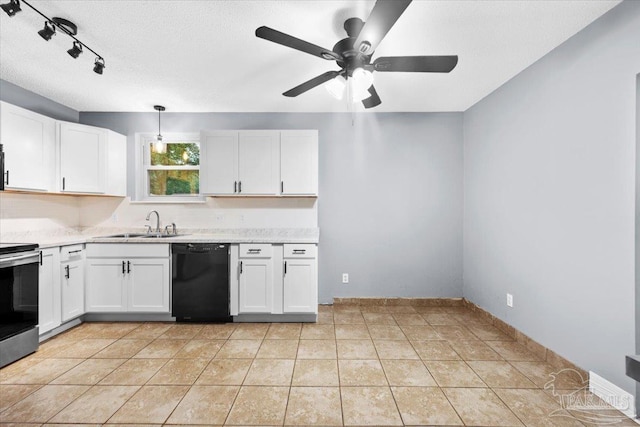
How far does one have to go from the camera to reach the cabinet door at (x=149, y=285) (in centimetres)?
322

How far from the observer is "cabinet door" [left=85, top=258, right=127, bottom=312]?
10.5ft

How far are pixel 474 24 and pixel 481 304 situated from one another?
2.87 meters

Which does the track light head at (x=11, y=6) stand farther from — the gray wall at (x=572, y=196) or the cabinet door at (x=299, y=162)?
the gray wall at (x=572, y=196)

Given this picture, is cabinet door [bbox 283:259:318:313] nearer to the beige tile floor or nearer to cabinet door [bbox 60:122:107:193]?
the beige tile floor

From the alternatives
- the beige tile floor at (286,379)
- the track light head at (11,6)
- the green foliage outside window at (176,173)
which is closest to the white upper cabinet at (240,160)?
the green foliage outside window at (176,173)

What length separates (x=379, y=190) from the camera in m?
3.88

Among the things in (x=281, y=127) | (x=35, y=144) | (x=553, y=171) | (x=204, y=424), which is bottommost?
A: (x=204, y=424)

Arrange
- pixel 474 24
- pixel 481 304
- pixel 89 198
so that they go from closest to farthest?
pixel 474 24, pixel 481 304, pixel 89 198

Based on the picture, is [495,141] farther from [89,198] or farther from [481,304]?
[89,198]

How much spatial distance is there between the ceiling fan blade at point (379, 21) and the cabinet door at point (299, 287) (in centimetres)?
223

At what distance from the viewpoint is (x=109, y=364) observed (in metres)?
2.37

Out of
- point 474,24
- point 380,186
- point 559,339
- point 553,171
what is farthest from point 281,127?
point 559,339

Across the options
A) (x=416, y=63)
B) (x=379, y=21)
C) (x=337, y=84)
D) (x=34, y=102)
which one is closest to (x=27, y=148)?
(x=34, y=102)

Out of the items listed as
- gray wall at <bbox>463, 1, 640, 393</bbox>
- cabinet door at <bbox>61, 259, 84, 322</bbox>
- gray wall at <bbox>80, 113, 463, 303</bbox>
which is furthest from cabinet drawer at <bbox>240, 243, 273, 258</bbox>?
gray wall at <bbox>463, 1, 640, 393</bbox>
